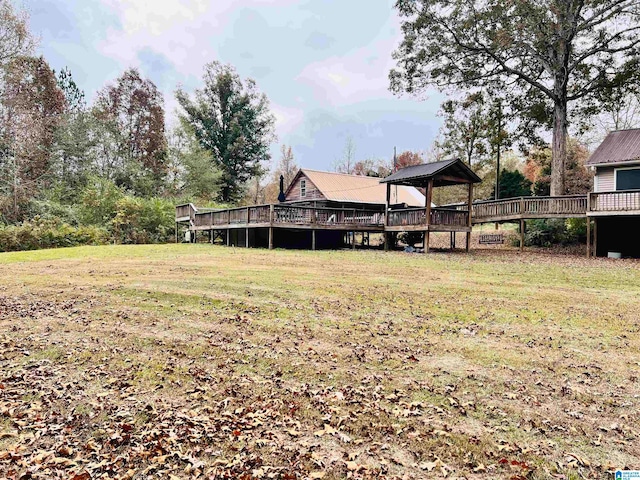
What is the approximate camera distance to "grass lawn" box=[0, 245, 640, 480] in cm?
279

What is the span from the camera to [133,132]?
110 feet

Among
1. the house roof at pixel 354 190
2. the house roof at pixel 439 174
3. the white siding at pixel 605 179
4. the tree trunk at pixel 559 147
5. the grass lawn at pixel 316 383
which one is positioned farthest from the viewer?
the house roof at pixel 354 190

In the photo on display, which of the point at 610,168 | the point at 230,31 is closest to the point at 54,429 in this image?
the point at 610,168

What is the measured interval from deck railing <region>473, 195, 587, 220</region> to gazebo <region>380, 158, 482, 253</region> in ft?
5.39

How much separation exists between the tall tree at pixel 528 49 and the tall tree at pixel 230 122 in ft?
61.0

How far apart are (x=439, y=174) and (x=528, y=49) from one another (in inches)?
315

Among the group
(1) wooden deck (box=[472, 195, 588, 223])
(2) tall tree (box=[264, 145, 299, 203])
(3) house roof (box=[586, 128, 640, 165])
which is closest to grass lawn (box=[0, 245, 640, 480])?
(1) wooden deck (box=[472, 195, 588, 223])

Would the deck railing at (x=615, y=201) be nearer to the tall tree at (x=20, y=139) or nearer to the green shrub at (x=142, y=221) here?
the green shrub at (x=142, y=221)

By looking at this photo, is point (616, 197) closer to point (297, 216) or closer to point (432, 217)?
point (432, 217)

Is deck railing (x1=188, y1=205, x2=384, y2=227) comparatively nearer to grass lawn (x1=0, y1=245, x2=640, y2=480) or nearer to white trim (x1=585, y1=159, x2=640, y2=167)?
white trim (x1=585, y1=159, x2=640, y2=167)

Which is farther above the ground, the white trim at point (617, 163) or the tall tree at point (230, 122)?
the tall tree at point (230, 122)

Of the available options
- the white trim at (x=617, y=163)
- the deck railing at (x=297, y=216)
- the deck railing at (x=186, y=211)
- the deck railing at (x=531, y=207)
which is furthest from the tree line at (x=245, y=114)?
the deck railing at (x=297, y=216)

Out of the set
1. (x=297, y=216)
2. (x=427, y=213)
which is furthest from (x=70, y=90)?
(x=427, y=213)

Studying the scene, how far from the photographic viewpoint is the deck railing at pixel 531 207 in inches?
661
